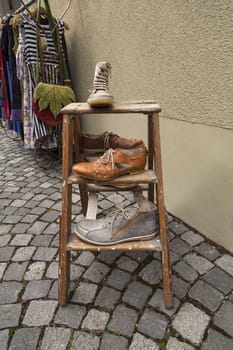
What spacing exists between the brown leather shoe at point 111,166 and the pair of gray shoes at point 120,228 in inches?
10.2

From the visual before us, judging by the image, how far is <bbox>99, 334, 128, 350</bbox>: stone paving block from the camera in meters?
1.19

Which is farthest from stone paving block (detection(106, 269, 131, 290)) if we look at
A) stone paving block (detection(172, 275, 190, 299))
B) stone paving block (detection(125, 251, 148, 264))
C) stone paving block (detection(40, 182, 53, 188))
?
stone paving block (detection(40, 182, 53, 188))

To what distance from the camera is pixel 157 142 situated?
4.04ft

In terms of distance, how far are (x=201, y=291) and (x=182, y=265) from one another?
21cm

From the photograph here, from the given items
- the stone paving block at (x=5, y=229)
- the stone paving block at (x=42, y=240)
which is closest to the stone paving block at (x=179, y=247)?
the stone paving block at (x=42, y=240)

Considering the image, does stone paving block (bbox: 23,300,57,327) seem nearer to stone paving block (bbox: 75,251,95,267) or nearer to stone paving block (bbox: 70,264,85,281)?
stone paving block (bbox: 70,264,85,281)

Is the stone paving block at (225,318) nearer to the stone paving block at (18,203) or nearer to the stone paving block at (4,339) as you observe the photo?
the stone paving block at (4,339)

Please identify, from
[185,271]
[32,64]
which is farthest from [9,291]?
[32,64]

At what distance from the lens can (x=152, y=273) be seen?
1.59m

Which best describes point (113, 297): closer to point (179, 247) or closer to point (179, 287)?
point (179, 287)

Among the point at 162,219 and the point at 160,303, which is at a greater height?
the point at 162,219

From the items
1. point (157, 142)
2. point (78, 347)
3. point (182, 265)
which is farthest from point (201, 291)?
point (157, 142)

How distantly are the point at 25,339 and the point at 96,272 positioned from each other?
0.51 metres

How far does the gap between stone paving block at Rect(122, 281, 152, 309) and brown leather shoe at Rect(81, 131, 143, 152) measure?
0.76m
